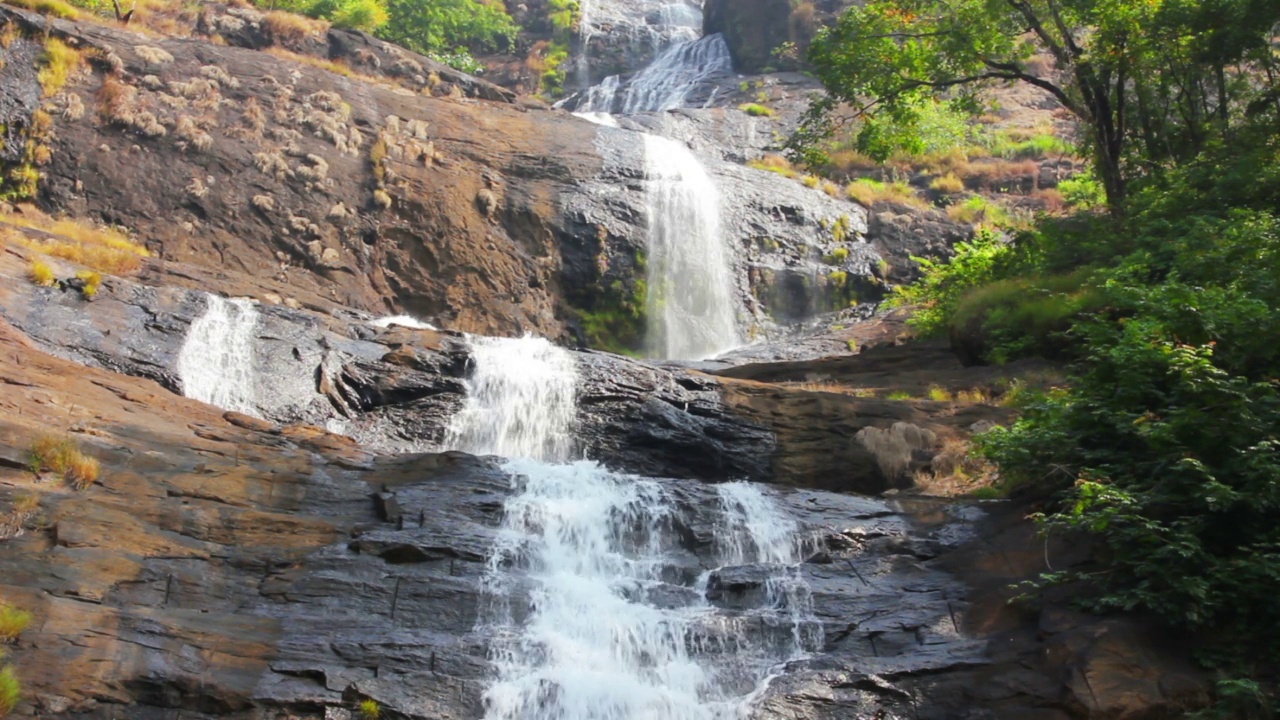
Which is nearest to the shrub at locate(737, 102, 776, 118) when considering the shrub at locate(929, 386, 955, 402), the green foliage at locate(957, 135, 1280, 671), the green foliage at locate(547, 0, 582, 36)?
the green foliage at locate(547, 0, 582, 36)

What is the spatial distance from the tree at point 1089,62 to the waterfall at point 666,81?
1595cm

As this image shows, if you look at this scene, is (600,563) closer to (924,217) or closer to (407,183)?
(407,183)

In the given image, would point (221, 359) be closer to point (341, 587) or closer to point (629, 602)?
point (341, 587)

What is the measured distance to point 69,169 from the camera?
66.5ft

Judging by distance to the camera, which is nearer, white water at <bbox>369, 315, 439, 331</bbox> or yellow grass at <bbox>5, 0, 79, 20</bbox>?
white water at <bbox>369, 315, 439, 331</bbox>

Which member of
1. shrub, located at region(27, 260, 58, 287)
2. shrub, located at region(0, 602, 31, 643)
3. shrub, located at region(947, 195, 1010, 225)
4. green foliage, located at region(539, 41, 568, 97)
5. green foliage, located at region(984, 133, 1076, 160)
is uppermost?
green foliage, located at region(539, 41, 568, 97)

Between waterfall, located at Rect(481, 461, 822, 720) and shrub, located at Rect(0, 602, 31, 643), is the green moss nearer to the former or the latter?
waterfall, located at Rect(481, 461, 822, 720)

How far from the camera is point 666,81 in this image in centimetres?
4091

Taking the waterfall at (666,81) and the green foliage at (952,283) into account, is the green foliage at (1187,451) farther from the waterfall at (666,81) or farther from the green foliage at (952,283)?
the waterfall at (666,81)

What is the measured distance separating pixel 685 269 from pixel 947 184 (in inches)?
468

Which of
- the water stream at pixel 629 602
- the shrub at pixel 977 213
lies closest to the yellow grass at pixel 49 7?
the water stream at pixel 629 602

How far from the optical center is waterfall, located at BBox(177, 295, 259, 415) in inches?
584

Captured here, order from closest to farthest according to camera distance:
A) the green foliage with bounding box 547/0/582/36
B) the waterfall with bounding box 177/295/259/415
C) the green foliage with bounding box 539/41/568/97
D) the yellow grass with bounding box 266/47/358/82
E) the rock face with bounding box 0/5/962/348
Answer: the waterfall with bounding box 177/295/259/415 < the rock face with bounding box 0/5/962/348 < the yellow grass with bounding box 266/47/358/82 < the green foliage with bounding box 539/41/568/97 < the green foliage with bounding box 547/0/582/36

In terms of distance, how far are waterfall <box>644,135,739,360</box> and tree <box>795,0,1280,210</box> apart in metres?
4.61
